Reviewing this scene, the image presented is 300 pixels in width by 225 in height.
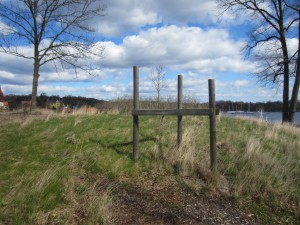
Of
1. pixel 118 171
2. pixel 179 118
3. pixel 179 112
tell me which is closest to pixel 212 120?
pixel 179 112

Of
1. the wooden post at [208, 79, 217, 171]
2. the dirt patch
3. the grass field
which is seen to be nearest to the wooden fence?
the wooden post at [208, 79, 217, 171]

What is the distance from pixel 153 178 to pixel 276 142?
5518 mm

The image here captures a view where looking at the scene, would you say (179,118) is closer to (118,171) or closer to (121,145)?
(121,145)

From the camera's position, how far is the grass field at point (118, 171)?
5113 mm

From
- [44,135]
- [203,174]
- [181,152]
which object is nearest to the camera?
[203,174]

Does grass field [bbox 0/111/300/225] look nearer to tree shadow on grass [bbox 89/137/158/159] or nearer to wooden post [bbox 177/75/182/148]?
tree shadow on grass [bbox 89/137/158/159]

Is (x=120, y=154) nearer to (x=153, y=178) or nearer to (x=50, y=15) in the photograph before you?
(x=153, y=178)

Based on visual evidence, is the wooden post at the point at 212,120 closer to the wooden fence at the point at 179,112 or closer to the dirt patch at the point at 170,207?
the wooden fence at the point at 179,112

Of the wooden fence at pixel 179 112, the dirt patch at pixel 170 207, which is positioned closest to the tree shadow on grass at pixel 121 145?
the wooden fence at pixel 179 112

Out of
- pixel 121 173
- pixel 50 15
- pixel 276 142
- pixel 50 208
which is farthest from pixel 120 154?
pixel 50 15

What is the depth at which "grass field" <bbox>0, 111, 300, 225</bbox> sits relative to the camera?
16.8ft

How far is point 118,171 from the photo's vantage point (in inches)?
281

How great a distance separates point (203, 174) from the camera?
6.86 meters

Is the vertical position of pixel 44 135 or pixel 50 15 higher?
pixel 50 15
